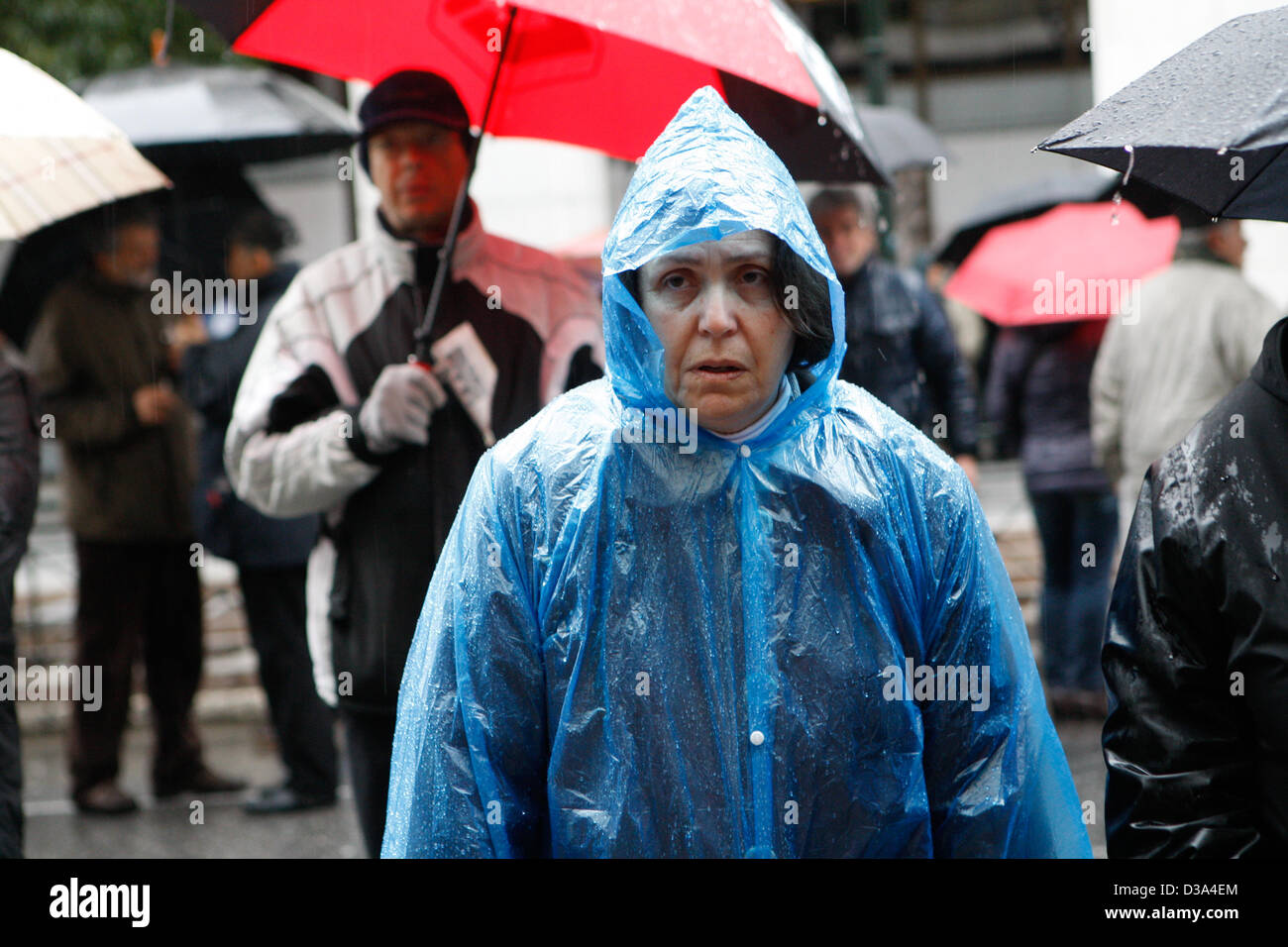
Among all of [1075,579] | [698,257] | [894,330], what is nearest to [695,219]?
[698,257]

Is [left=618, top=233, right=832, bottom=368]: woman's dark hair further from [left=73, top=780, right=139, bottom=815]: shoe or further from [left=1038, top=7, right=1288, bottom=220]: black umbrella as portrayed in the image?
A: [left=73, top=780, right=139, bottom=815]: shoe

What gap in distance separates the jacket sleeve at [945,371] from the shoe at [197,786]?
3314mm

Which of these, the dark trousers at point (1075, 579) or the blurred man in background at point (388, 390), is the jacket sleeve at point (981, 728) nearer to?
the blurred man in background at point (388, 390)

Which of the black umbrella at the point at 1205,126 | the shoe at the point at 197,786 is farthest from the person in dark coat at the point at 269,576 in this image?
the black umbrella at the point at 1205,126

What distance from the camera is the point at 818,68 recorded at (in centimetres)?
367

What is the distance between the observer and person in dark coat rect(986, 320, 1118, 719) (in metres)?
7.01

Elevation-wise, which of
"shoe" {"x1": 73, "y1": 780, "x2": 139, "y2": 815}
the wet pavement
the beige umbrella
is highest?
the beige umbrella

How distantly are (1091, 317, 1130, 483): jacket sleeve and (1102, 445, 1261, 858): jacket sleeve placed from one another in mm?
4338

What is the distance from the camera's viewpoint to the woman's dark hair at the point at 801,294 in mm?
2504

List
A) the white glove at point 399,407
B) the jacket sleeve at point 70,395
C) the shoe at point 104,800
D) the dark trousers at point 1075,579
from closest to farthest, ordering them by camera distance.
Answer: the white glove at point 399,407 < the shoe at point 104,800 < the jacket sleeve at point 70,395 < the dark trousers at point 1075,579

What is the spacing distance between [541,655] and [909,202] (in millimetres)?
9265

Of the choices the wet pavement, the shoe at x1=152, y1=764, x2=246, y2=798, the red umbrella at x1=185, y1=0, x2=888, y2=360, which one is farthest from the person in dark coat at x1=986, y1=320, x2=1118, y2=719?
the shoe at x1=152, y1=764, x2=246, y2=798
